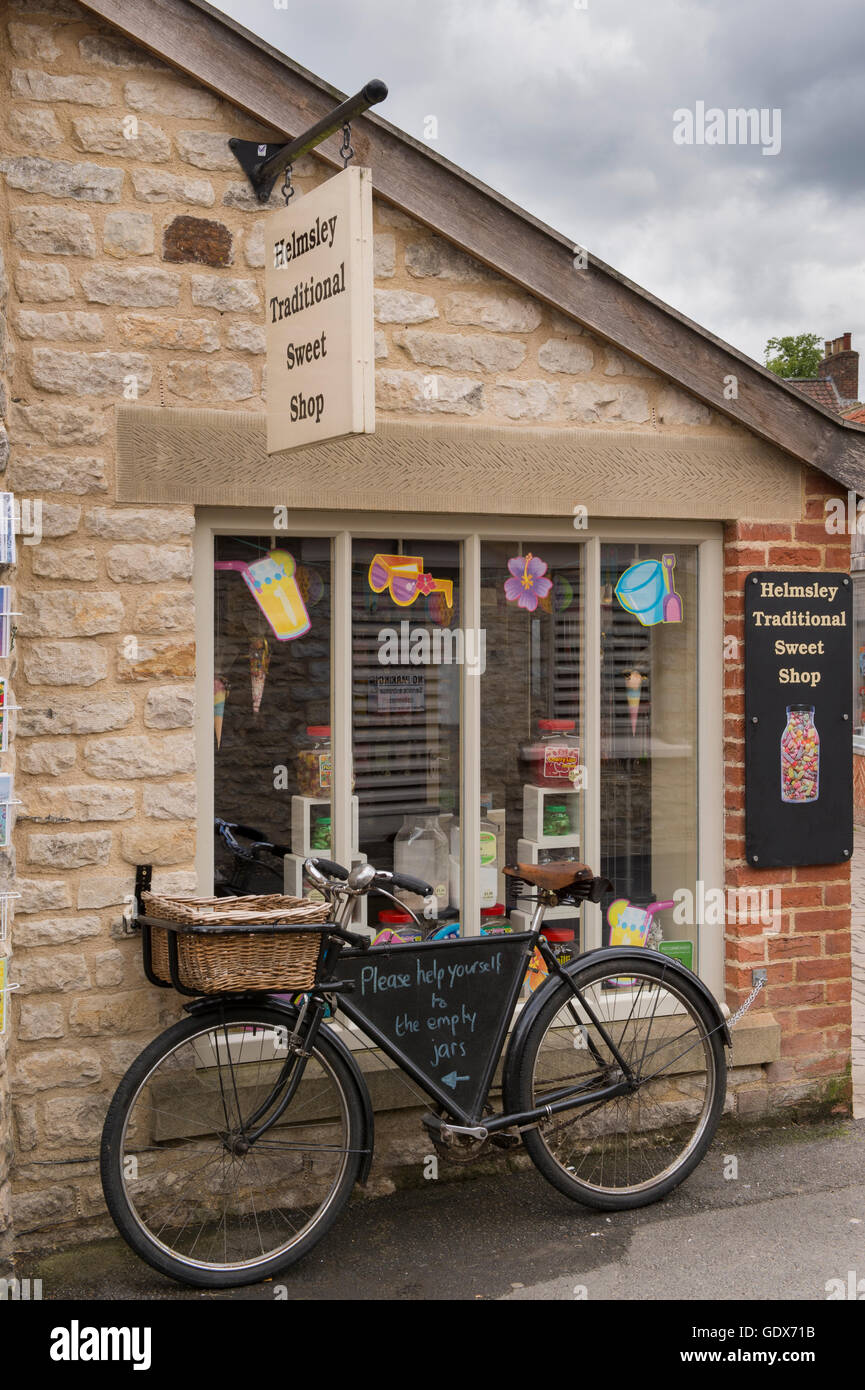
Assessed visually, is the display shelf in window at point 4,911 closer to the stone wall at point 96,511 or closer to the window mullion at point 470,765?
the stone wall at point 96,511

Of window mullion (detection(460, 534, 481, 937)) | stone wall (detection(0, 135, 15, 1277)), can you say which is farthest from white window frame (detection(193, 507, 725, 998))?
stone wall (detection(0, 135, 15, 1277))

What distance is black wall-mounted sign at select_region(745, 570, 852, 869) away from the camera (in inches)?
192

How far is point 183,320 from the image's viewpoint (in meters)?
4.09

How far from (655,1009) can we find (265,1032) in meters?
1.42

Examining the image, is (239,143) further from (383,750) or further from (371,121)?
(383,750)

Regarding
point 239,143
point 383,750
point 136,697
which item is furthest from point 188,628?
point 239,143

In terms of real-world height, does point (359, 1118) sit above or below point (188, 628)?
below

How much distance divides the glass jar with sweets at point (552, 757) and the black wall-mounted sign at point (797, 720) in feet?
2.22

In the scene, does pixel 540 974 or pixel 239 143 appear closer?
pixel 239 143

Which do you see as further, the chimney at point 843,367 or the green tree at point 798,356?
the green tree at point 798,356

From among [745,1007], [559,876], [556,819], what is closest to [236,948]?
[559,876]

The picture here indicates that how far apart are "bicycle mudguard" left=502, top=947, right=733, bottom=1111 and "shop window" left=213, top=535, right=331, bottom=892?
3.07 ft

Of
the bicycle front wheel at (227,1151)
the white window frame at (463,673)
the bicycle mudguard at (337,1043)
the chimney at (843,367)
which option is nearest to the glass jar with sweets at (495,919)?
the white window frame at (463,673)

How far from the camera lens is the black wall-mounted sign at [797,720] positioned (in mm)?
4887
